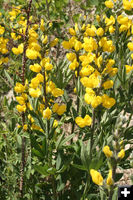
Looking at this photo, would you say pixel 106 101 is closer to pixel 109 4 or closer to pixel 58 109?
pixel 58 109

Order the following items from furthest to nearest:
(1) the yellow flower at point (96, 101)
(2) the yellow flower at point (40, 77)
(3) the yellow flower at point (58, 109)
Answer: (3) the yellow flower at point (58, 109), (2) the yellow flower at point (40, 77), (1) the yellow flower at point (96, 101)

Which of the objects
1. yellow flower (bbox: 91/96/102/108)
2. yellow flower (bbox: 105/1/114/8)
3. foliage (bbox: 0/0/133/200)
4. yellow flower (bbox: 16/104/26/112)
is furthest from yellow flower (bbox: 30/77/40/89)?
yellow flower (bbox: 105/1/114/8)

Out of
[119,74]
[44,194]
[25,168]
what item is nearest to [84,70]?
[119,74]

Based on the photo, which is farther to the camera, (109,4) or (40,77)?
(109,4)

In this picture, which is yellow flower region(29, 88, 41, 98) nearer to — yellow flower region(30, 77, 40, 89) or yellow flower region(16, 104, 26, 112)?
yellow flower region(30, 77, 40, 89)

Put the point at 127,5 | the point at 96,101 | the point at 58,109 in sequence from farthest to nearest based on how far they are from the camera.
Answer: the point at 127,5
the point at 58,109
the point at 96,101

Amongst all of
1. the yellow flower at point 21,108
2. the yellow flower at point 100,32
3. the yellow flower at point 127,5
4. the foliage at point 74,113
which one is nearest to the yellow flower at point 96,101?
the foliage at point 74,113

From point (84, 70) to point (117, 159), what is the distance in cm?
66

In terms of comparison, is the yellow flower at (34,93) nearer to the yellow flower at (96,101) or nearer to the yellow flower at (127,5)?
the yellow flower at (96,101)

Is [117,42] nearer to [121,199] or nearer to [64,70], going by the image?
[64,70]

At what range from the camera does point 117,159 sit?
113 cm

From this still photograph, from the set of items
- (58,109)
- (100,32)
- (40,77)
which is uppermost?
(100,32)

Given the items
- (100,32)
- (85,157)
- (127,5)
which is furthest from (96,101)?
(127,5)

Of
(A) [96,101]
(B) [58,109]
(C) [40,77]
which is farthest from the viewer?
(B) [58,109]
